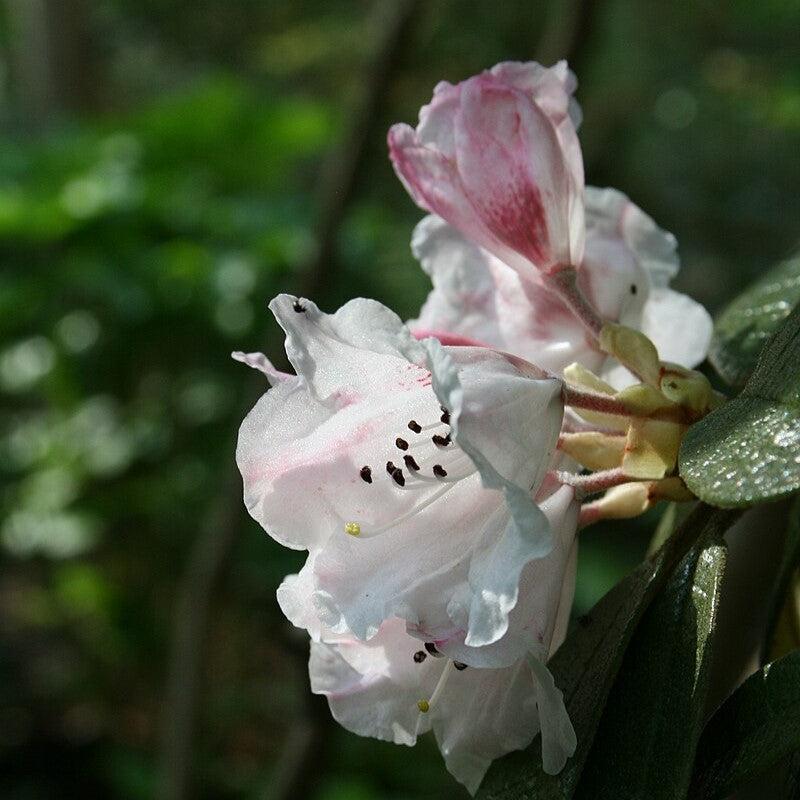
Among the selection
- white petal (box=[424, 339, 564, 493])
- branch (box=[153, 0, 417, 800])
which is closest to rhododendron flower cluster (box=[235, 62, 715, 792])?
white petal (box=[424, 339, 564, 493])

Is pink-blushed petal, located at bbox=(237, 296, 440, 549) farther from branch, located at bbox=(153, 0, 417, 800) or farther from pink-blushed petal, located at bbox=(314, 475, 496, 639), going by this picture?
Result: branch, located at bbox=(153, 0, 417, 800)

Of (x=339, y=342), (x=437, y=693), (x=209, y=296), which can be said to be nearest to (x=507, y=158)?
(x=339, y=342)

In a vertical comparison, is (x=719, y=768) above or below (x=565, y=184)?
below

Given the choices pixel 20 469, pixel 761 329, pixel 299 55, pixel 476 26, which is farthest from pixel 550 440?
pixel 299 55

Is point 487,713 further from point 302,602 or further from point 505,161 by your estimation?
point 505,161

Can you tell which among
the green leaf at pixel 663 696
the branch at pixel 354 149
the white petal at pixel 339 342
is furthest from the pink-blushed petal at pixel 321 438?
the branch at pixel 354 149

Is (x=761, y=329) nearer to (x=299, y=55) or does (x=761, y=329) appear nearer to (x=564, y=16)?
(x=564, y=16)
